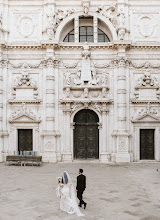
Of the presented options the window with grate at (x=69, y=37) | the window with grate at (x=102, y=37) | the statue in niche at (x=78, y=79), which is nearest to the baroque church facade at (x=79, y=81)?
the statue in niche at (x=78, y=79)

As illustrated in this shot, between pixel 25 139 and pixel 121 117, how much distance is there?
9.12 meters

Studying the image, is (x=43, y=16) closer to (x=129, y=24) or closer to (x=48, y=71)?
(x=48, y=71)

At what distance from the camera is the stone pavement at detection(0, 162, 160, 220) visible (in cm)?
930

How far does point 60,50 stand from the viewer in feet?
77.8

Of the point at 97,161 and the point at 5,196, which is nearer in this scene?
the point at 5,196

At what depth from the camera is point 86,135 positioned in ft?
77.5

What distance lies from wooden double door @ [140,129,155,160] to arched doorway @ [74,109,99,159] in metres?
4.16

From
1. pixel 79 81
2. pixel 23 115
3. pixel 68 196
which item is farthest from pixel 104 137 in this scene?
pixel 68 196

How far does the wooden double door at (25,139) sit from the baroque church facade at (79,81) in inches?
3.6

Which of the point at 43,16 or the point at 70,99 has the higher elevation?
the point at 43,16

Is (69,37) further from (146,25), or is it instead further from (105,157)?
(105,157)

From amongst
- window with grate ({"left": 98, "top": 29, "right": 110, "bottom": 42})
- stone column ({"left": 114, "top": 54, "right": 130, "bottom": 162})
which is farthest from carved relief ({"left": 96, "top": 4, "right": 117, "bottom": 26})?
stone column ({"left": 114, "top": 54, "right": 130, "bottom": 162})

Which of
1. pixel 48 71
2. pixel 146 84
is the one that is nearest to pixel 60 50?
pixel 48 71

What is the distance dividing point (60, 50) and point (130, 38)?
6.65 m
